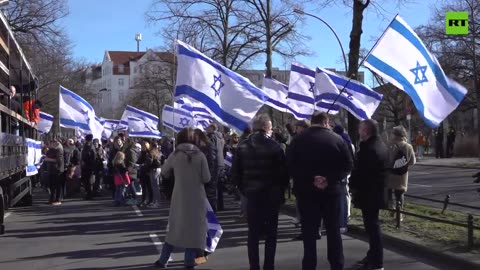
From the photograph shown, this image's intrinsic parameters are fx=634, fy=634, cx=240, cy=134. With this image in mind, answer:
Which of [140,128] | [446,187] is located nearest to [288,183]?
[446,187]

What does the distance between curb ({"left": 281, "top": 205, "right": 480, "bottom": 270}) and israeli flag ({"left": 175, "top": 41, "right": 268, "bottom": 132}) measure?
124 inches

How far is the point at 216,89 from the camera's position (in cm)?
1216

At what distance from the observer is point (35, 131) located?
18062 millimetres

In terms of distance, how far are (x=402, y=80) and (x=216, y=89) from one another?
4.04m

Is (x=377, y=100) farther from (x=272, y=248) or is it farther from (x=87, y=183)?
(x=87, y=183)

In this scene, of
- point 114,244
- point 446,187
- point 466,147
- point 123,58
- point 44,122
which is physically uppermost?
point 123,58

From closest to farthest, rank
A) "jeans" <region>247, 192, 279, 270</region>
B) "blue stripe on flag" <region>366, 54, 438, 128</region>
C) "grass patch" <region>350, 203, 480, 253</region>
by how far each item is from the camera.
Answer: "jeans" <region>247, 192, 279, 270</region> < "grass patch" <region>350, 203, 480, 253</region> < "blue stripe on flag" <region>366, 54, 438, 128</region>

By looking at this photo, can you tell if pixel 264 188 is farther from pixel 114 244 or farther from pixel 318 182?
pixel 114 244

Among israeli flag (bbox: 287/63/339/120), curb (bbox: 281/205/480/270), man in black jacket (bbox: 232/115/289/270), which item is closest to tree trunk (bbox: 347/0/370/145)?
israeli flag (bbox: 287/63/339/120)

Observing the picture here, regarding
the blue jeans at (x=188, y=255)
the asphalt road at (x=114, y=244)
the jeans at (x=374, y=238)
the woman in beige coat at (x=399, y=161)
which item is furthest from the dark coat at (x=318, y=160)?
the woman in beige coat at (x=399, y=161)

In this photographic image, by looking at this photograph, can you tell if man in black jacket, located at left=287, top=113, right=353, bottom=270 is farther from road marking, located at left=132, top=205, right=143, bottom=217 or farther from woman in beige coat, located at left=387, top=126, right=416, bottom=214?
road marking, located at left=132, top=205, right=143, bottom=217

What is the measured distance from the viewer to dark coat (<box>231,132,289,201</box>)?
7.35 meters

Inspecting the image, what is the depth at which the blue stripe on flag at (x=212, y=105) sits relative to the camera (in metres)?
11.8

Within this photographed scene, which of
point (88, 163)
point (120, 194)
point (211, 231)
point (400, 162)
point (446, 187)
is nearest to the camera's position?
point (211, 231)
